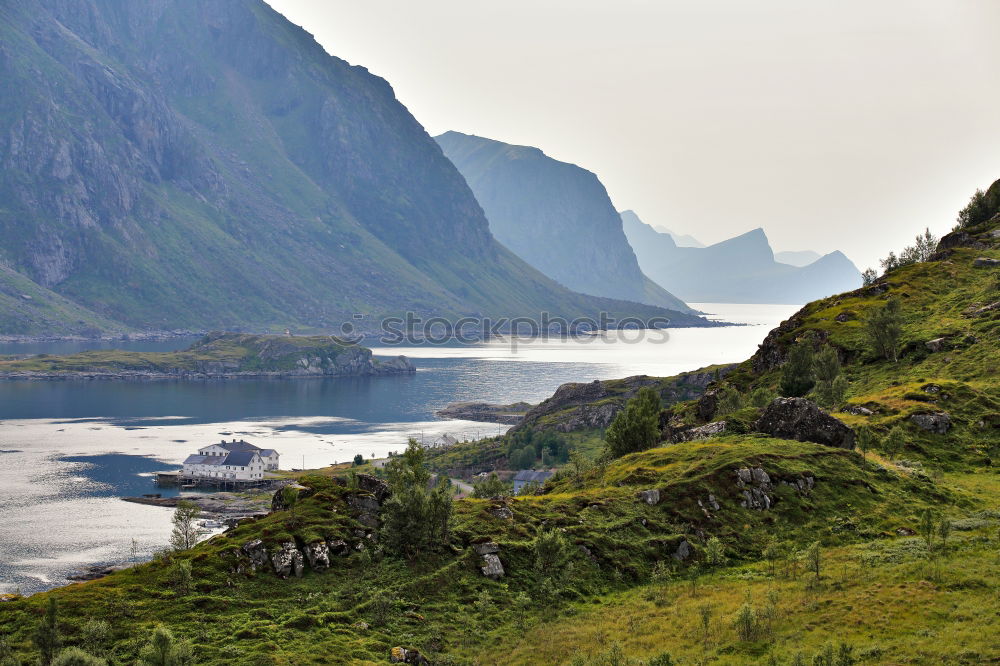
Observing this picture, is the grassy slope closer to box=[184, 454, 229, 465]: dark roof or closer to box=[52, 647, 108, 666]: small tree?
box=[52, 647, 108, 666]: small tree

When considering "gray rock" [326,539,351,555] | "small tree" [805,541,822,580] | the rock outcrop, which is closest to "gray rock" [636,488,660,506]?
"small tree" [805,541,822,580]

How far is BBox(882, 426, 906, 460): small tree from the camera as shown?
222 feet

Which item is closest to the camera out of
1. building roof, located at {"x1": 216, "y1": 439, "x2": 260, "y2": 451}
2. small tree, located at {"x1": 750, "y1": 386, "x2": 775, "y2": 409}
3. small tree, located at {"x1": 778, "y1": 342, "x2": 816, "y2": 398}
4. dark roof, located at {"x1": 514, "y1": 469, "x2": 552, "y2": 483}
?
small tree, located at {"x1": 778, "y1": 342, "x2": 816, "y2": 398}

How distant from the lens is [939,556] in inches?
1799

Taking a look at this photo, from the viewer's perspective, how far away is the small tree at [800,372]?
104 meters

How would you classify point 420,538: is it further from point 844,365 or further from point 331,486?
point 844,365

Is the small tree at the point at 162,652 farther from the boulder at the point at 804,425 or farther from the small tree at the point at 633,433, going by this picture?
the small tree at the point at 633,433

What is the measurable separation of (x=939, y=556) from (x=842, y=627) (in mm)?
11143

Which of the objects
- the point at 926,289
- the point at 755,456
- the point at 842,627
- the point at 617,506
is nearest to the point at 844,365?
the point at 926,289

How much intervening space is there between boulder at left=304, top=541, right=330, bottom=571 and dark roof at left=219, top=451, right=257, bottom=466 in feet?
485

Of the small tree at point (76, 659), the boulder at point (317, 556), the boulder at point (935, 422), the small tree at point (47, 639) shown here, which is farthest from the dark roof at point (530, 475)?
the small tree at point (76, 659)

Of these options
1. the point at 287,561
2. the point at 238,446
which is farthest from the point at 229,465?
the point at 287,561

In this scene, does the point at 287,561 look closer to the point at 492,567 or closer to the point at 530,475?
the point at 492,567

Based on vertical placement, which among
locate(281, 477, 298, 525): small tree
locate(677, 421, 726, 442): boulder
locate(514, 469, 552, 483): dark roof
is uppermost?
locate(677, 421, 726, 442): boulder
